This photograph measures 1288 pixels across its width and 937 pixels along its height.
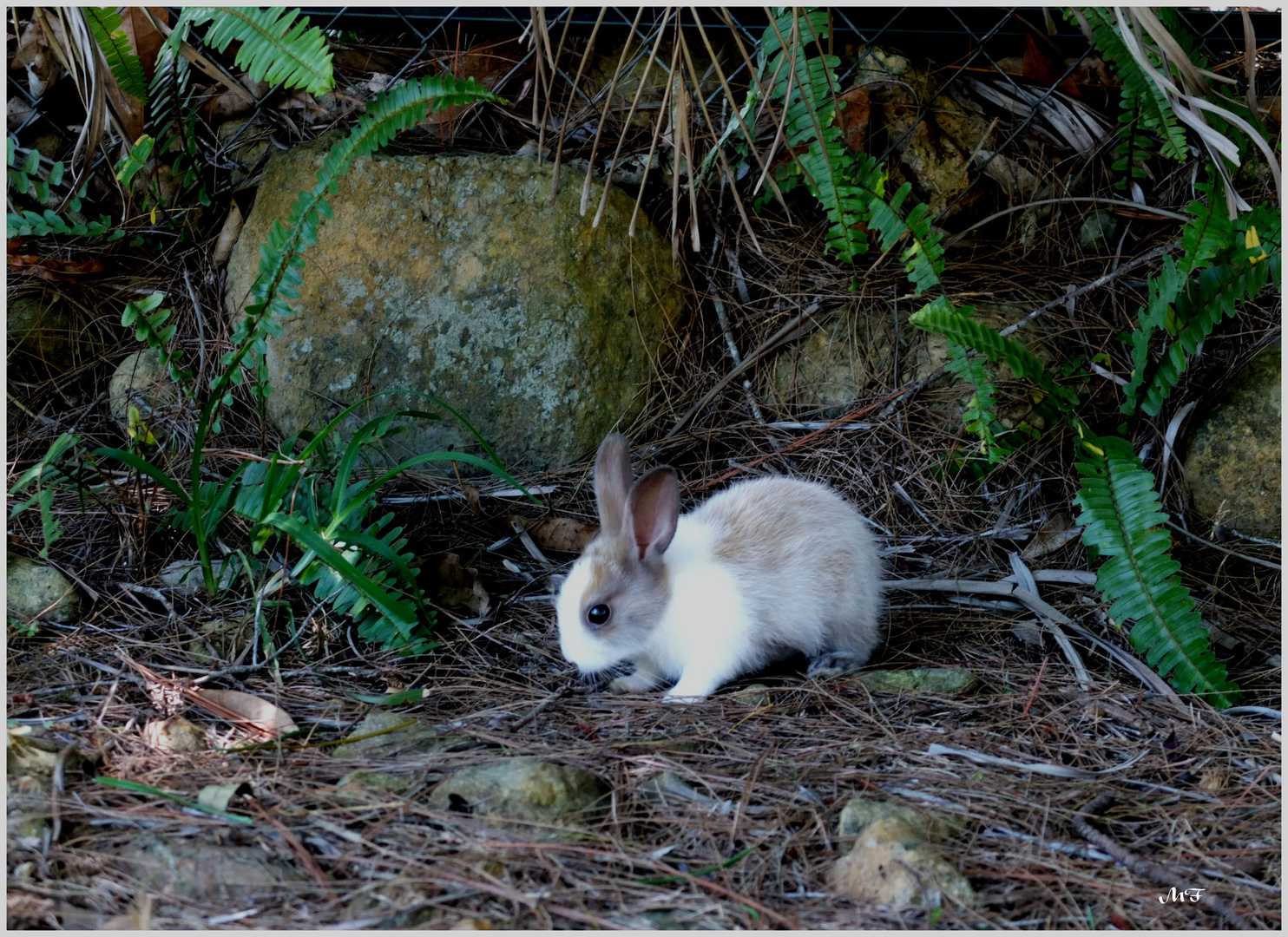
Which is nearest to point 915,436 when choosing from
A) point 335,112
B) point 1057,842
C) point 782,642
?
point 782,642

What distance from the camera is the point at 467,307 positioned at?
494 centimetres

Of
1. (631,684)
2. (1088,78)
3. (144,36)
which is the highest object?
(144,36)

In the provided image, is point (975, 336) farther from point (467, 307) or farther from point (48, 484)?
point (48, 484)

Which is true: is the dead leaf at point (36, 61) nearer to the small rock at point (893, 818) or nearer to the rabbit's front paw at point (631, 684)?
the rabbit's front paw at point (631, 684)

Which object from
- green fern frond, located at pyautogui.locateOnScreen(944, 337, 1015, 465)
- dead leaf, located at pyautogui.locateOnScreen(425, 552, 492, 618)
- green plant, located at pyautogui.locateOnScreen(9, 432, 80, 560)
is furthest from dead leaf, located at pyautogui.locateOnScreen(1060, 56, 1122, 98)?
green plant, located at pyautogui.locateOnScreen(9, 432, 80, 560)

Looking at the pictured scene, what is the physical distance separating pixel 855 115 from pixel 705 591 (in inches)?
106

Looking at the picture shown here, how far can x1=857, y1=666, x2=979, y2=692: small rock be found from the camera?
11.7 ft

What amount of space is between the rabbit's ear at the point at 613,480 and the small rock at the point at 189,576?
1.40m

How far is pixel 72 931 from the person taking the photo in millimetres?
2135

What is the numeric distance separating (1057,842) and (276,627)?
2.64 metres

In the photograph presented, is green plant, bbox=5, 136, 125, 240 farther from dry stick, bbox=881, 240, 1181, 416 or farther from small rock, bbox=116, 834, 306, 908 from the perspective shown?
dry stick, bbox=881, 240, 1181, 416

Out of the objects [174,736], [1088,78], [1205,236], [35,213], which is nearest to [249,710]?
[174,736]

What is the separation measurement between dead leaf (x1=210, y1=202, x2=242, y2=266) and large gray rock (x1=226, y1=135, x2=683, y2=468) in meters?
0.17

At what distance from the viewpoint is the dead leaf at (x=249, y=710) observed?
3148 millimetres
